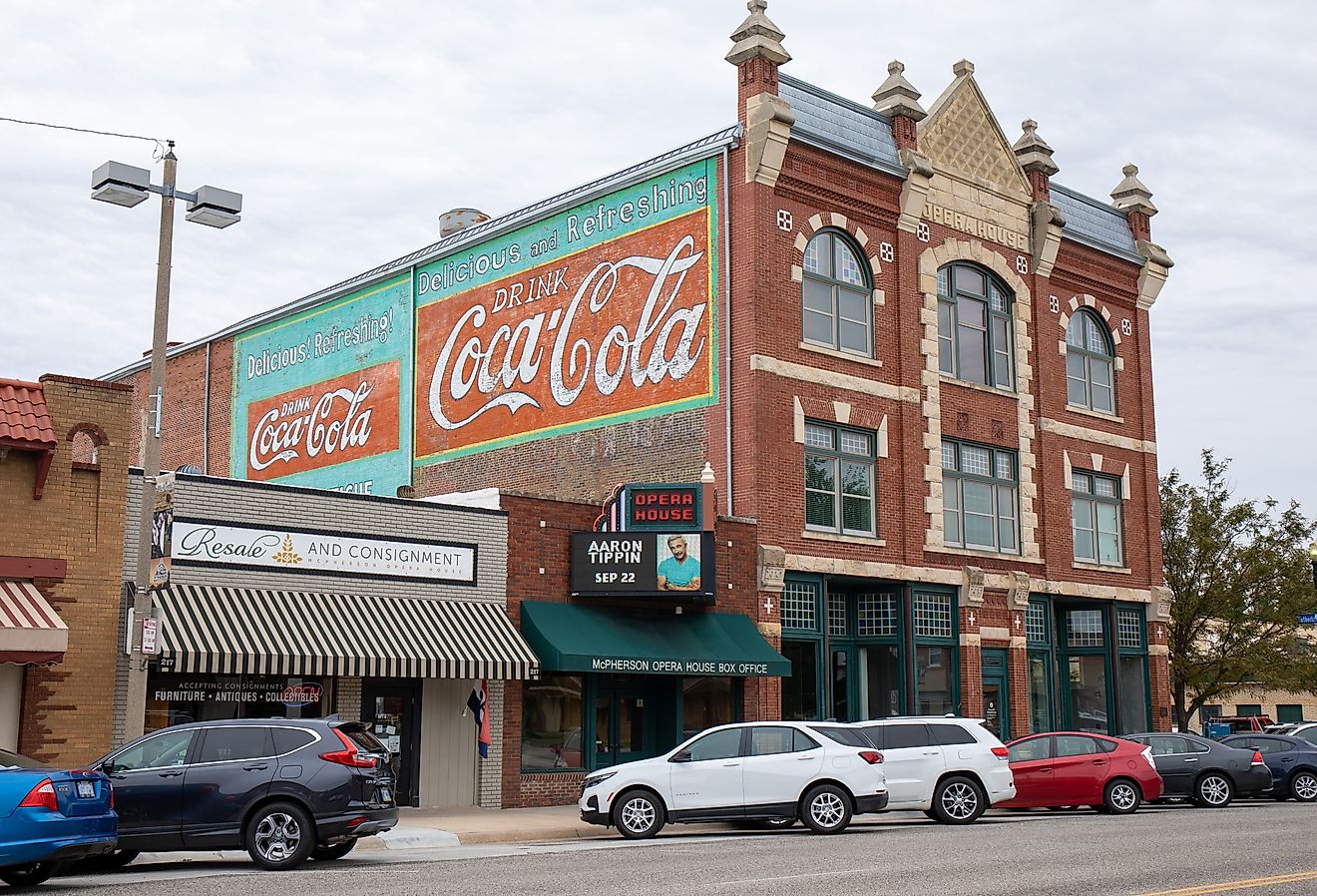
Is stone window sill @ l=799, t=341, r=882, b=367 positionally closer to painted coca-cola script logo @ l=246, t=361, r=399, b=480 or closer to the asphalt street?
the asphalt street

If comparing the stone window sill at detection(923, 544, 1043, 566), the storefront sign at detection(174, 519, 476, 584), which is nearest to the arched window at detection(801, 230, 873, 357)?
the stone window sill at detection(923, 544, 1043, 566)

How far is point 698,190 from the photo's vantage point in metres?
30.4

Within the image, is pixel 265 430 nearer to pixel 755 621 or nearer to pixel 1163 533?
pixel 755 621

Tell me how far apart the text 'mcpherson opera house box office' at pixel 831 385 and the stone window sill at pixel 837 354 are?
67 millimetres

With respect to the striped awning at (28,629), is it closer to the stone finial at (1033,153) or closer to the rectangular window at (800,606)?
the rectangular window at (800,606)

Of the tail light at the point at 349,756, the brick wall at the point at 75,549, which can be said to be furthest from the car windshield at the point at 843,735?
the brick wall at the point at 75,549

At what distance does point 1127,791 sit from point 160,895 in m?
16.7

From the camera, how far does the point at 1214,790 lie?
25.4m

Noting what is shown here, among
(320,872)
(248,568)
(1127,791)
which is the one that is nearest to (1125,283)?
(1127,791)

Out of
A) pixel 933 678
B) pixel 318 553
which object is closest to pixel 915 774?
pixel 318 553

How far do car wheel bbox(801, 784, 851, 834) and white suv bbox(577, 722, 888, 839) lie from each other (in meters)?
0.01

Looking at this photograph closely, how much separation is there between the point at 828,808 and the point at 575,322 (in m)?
15.5

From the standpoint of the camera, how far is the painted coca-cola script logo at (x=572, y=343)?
30375 millimetres

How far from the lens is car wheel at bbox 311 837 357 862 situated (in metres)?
17.0
